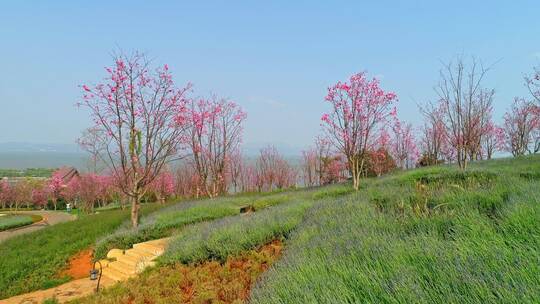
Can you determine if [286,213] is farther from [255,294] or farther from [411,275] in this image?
[411,275]

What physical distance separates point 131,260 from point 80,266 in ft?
8.73

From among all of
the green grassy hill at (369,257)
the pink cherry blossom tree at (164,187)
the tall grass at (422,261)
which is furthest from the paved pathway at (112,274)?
the pink cherry blossom tree at (164,187)

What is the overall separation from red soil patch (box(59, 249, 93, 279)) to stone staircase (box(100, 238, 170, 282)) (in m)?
0.74

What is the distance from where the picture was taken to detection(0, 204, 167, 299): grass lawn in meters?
7.79

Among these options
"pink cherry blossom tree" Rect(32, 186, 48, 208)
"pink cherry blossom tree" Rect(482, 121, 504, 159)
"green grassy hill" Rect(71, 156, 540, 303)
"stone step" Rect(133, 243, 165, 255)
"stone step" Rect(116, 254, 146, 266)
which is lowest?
"pink cherry blossom tree" Rect(32, 186, 48, 208)

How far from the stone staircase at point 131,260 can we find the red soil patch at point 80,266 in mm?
742

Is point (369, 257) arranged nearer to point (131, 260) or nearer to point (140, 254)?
point (140, 254)

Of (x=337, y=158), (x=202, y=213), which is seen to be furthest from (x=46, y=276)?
(x=337, y=158)

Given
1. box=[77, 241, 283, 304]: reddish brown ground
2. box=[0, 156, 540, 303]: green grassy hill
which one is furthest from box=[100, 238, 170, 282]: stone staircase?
box=[77, 241, 283, 304]: reddish brown ground

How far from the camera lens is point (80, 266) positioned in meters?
9.05

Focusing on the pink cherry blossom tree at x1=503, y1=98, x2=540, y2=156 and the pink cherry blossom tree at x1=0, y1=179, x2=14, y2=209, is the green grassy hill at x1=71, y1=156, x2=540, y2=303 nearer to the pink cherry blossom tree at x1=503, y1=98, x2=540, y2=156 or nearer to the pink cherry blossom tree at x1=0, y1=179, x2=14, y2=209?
the pink cherry blossom tree at x1=503, y1=98, x2=540, y2=156

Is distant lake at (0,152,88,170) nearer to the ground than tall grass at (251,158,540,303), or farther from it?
farther from it

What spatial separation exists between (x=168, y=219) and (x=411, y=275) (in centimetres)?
919

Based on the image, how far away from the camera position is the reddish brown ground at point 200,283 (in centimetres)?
440
